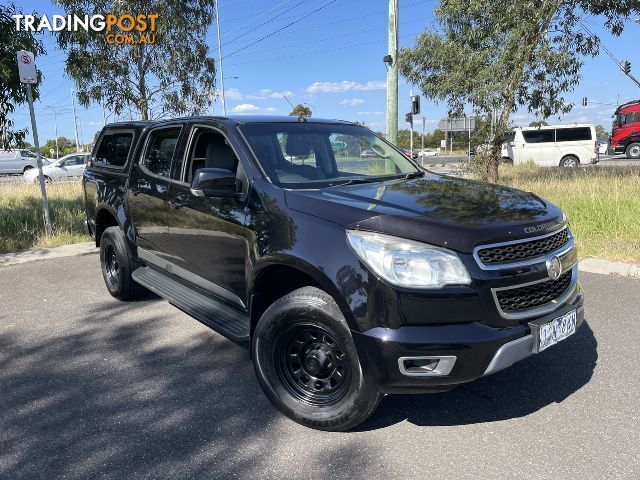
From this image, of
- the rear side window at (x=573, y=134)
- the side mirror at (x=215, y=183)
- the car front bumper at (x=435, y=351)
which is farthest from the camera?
the rear side window at (x=573, y=134)

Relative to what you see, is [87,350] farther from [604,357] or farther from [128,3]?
[128,3]

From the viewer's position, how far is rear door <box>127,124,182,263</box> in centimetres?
430

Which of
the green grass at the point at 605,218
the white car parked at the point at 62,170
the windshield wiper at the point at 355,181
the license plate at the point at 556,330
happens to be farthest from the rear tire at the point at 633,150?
the license plate at the point at 556,330

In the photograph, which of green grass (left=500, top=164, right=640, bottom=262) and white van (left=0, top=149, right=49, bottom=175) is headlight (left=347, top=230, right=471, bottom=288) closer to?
green grass (left=500, top=164, right=640, bottom=262)

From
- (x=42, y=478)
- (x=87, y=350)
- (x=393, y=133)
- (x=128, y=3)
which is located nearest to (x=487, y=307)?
(x=42, y=478)

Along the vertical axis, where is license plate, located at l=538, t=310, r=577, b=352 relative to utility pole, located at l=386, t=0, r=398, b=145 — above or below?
below

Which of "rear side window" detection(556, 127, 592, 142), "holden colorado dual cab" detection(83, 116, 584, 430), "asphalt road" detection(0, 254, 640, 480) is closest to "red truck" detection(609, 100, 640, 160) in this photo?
"rear side window" detection(556, 127, 592, 142)

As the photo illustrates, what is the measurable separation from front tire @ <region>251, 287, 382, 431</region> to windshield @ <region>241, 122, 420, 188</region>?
2.99 ft

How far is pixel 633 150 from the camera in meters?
28.8

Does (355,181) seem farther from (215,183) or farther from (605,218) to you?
(605,218)

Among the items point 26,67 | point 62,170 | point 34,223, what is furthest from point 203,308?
point 62,170

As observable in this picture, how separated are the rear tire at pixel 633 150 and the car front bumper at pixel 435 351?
31.4 meters

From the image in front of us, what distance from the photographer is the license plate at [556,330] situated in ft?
8.80

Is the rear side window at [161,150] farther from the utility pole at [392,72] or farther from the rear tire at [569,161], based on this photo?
the rear tire at [569,161]
